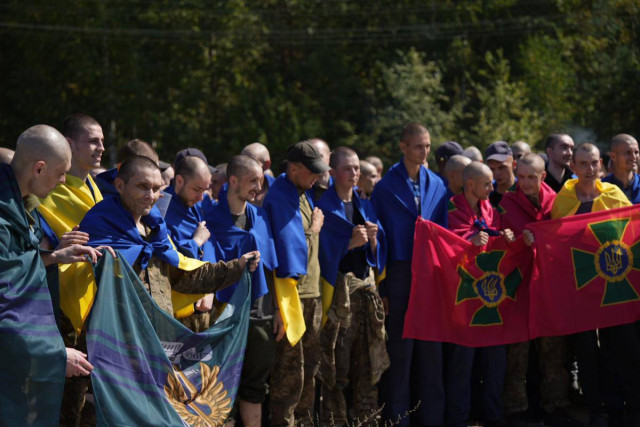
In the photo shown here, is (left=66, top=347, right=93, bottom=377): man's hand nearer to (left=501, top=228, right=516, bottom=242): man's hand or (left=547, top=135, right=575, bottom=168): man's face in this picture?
(left=501, top=228, right=516, bottom=242): man's hand

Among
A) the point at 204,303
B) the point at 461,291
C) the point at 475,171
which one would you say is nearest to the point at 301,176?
the point at 204,303

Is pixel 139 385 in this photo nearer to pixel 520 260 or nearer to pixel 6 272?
pixel 6 272

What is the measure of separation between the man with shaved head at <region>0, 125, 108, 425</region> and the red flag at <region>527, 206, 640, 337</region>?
159 inches

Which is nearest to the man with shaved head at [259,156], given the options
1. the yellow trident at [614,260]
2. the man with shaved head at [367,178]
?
the man with shaved head at [367,178]

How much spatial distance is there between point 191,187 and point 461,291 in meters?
2.42

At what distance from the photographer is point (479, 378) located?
7.87 metres

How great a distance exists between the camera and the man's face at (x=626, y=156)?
7.86 meters

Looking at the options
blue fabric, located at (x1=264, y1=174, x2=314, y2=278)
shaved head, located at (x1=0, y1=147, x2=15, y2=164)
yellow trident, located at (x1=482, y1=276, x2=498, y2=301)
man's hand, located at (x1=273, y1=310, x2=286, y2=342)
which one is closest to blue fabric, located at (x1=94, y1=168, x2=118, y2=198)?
shaved head, located at (x1=0, y1=147, x2=15, y2=164)

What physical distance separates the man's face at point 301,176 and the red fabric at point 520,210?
179cm

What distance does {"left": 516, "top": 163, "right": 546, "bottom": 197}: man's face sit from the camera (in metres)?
7.83

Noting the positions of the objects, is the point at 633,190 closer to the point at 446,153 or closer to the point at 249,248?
the point at 446,153

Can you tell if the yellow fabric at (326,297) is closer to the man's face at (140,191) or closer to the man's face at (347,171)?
the man's face at (347,171)

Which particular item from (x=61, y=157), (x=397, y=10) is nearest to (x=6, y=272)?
(x=61, y=157)

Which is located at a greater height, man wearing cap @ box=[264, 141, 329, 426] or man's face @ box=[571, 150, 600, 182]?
man's face @ box=[571, 150, 600, 182]
